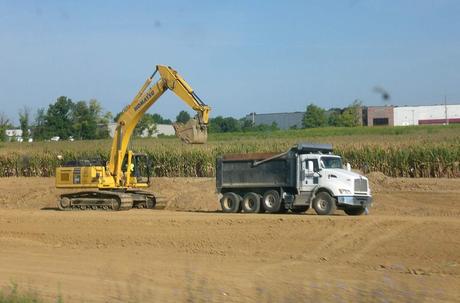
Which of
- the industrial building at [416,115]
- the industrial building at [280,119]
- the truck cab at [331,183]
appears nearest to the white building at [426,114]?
the industrial building at [416,115]

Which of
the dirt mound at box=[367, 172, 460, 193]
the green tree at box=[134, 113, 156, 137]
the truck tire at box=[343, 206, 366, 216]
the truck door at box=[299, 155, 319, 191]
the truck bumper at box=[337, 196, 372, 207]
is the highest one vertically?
the green tree at box=[134, 113, 156, 137]

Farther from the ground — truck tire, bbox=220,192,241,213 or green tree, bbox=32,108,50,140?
green tree, bbox=32,108,50,140

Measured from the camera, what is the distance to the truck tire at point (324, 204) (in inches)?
933

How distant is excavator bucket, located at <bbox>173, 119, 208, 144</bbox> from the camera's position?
83.5ft

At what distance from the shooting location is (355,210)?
2466 cm

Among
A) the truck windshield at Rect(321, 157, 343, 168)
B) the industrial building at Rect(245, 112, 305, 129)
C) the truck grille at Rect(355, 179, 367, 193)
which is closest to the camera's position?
the truck grille at Rect(355, 179, 367, 193)

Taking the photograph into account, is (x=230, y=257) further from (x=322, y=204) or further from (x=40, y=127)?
(x=40, y=127)

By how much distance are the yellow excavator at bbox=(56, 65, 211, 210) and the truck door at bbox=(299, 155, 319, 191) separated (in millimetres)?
5581

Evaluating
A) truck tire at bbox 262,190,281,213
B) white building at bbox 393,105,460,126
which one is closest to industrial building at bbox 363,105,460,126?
white building at bbox 393,105,460,126

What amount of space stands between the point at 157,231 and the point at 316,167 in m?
6.10

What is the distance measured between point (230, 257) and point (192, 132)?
7.34 meters

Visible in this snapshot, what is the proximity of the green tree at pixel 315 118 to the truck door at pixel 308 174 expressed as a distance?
74522 mm

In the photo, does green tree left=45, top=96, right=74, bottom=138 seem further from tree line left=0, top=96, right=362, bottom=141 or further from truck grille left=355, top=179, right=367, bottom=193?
truck grille left=355, top=179, right=367, bottom=193

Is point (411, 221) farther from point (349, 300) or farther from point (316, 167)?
point (349, 300)
